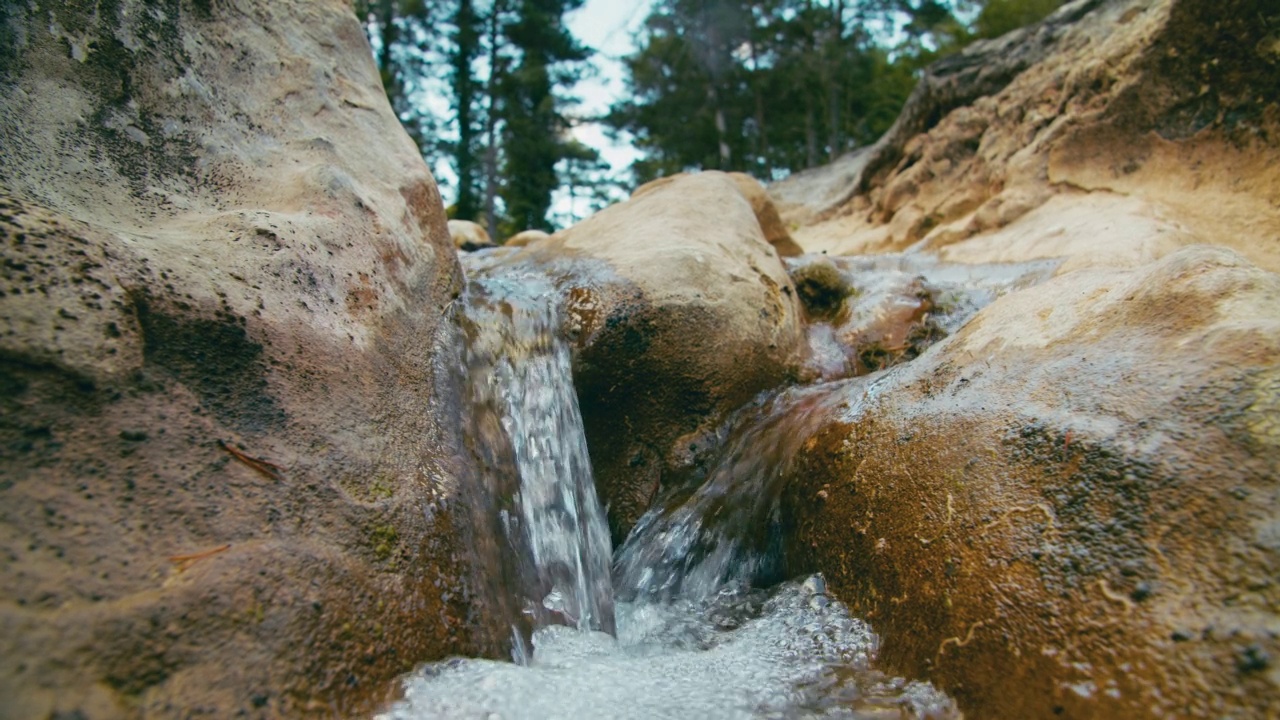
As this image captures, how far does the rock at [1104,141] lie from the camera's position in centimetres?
471

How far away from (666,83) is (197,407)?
72.2 feet

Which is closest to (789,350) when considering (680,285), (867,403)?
(680,285)

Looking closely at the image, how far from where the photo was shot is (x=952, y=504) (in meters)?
1.88

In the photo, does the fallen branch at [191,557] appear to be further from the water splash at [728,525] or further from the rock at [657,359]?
the rock at [657,359]

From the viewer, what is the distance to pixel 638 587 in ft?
9.19

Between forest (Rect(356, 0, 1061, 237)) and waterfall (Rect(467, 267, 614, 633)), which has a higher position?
forest (Rect(356, 0, 1061, 237))

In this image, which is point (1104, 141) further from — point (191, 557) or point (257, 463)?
point (191, 557)

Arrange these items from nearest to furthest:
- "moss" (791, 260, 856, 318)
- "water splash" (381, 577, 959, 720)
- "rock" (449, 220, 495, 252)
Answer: "water splash" (381, 577, 959, 720), "moss" (791, 260, 856, 318), "rock" (449, 220, 495, 252)

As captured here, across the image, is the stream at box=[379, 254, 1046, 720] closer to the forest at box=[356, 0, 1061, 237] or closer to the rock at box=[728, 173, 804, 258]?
the rock at box=[728, 173, 804, 258]

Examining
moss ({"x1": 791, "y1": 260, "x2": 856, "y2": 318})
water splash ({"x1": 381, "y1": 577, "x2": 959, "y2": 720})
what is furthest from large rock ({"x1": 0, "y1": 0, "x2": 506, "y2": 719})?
moss ({"x1": 791, "y1": 260, "x2": 856, "y2": 318})

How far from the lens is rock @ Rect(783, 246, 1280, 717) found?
132 centimetres

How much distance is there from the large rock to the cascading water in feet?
0.80

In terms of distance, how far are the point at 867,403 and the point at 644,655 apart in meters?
1.27

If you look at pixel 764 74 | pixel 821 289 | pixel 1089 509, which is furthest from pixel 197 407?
pixel 764 74
